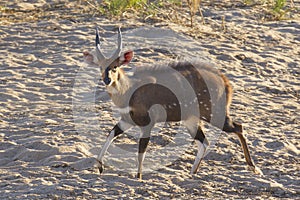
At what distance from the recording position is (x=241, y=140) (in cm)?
869

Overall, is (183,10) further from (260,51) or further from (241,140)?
(241,140)

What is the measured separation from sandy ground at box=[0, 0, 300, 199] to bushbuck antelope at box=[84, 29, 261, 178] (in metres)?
0.36

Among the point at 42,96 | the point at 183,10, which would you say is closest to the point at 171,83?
the point at 42,96

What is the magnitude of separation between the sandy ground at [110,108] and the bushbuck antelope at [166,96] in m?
0.36

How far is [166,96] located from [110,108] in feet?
6.48

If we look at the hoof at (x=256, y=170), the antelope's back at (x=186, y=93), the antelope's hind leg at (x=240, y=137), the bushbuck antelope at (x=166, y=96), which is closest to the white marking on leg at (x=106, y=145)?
the bushbuck antelope at (x=166, y=96)

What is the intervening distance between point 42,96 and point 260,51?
3716 millimetres

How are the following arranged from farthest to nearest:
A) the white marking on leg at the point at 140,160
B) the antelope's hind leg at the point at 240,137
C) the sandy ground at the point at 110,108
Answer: the antelope's hind leg at the point at 240,137
the white marking on leg at the point at 140,160
the sandy ground at the point at 110,108

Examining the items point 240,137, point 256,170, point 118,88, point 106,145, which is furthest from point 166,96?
point 256,170

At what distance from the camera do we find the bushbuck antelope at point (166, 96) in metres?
8.45

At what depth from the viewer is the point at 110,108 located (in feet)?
34.1

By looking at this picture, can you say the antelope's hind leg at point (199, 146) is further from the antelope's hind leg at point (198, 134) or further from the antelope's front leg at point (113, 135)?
the antelope's front leg at point (113, 135)

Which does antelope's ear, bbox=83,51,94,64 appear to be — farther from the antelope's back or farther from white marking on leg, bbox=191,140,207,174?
white marking on leg, bbox=191,140,207,174

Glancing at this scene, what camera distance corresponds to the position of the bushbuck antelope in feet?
27.7
